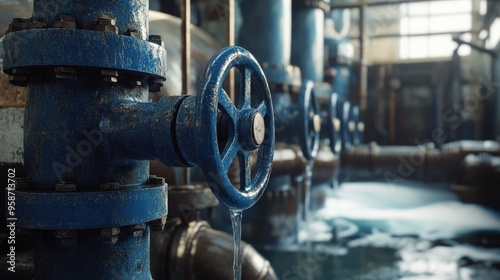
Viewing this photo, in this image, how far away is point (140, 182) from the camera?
44.5 inches

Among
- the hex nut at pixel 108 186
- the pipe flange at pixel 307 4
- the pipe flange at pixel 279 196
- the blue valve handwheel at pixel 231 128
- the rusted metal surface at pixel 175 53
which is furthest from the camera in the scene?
the pipe flange at pixel 307 4

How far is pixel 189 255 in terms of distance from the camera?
161 cm

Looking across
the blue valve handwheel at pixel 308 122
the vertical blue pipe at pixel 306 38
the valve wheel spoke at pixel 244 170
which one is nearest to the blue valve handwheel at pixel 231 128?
the valve wheel spoke at pixel 244 170

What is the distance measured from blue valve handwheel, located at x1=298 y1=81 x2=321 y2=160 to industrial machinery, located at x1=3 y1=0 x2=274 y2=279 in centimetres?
168

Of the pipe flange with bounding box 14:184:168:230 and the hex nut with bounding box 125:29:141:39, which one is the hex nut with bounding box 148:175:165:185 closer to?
the pipe flange with bounding box 14:184:168:230

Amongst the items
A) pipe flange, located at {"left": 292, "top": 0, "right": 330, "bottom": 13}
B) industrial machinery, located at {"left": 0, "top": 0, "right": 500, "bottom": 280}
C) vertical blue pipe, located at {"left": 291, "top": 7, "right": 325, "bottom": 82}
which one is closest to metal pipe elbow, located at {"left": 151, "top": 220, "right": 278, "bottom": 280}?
industrial machinery, located at {"left": 0, "top": 0, "right": 500, "bottom": 280}

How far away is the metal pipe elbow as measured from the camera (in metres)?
1.59

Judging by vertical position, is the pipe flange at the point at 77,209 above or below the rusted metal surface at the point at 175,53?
below

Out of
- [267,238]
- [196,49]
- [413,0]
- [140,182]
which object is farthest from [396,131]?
[140,182]

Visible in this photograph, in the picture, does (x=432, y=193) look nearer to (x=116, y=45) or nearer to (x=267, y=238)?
(x=267, y=238)

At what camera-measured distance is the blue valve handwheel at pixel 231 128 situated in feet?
3.01

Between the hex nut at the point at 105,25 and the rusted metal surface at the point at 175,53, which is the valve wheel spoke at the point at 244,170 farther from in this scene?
the rusted metal surface at the point at 175,53

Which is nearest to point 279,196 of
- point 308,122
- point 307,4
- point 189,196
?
point 308,122

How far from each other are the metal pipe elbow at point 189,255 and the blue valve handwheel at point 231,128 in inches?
20.8
